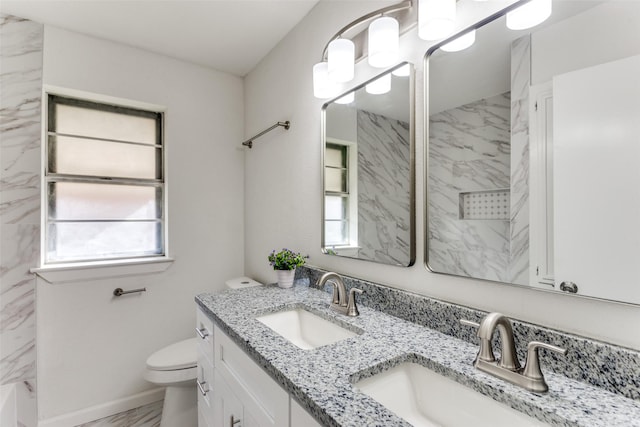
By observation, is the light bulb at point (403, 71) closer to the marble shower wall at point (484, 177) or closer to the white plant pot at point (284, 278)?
Answer: the marble shower wall at point (484, 177)

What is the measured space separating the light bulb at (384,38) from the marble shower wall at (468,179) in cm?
31

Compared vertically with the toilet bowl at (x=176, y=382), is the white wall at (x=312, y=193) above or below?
above

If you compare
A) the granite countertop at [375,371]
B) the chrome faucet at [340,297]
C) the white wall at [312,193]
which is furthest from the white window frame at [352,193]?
the granite countertop at [375,371]

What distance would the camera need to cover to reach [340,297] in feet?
4.08

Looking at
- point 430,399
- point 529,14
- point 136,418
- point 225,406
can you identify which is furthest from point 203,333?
point 529,14

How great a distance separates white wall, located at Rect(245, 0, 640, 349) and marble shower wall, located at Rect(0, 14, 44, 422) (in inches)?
50.6

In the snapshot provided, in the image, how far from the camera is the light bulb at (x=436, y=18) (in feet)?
3.16

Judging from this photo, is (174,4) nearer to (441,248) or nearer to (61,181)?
(61,181)

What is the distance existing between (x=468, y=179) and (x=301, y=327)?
89 centimetres

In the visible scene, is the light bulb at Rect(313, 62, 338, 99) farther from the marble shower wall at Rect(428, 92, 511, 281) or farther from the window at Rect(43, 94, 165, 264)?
the window at Rect(43, 94, 165, 264)

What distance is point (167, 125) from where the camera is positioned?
221cm

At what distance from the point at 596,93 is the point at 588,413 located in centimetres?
67

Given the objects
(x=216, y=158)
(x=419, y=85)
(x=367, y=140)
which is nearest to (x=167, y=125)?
(x=216, y=158)

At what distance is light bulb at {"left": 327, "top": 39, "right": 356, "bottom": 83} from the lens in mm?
1334
